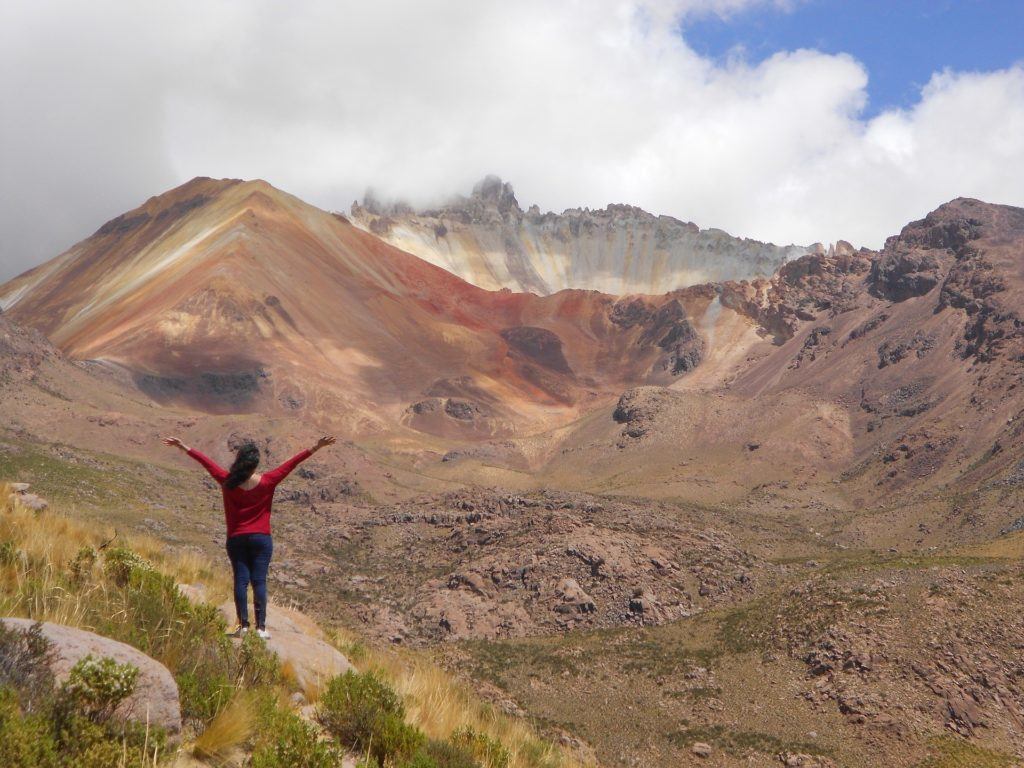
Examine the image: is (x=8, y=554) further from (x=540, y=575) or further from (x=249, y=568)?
(x=540, y=575)

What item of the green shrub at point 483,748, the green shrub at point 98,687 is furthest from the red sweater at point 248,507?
the green shrub at point 98,687

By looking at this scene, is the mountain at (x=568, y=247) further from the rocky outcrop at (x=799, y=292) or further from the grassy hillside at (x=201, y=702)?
the grassy hillside at (x=201, y=702)

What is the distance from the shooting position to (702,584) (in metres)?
33.9

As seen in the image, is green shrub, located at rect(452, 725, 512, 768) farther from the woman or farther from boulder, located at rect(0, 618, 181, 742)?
boulder, located at rect(0, 618, 181, 742)

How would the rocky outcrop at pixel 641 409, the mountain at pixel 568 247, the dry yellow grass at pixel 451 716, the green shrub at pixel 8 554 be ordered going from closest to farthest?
the green shrub at pixel 8 554 < the dry yellow grass at pixel 451 716 < the rocky outcrop at pixel 641 409 < the mountain at pixel 568 247

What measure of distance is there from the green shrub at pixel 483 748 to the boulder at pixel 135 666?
2.67 metres

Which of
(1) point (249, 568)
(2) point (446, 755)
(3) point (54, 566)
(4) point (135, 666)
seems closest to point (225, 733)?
(4) point (135, 666)

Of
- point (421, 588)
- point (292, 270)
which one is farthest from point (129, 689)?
point (292, 270)

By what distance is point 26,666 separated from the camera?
490 centimetres

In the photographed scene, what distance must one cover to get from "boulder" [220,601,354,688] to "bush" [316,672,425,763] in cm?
70

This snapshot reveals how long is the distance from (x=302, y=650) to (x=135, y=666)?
357 cm

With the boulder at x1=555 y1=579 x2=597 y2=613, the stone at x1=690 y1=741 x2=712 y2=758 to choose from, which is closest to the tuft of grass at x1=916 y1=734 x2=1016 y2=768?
the stone at x1=690 y1=741 x2=712 y2=758

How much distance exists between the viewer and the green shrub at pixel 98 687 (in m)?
4.78

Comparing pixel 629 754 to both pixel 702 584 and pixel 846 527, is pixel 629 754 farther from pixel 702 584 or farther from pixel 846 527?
pixel 846 527
